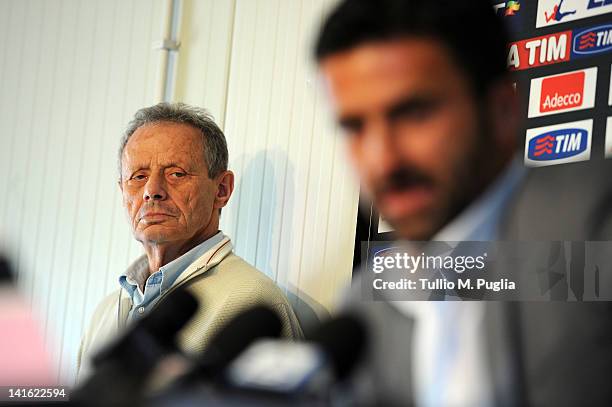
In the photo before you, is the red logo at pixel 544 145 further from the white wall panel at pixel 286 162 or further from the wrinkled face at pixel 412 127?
the wrinkled face at pixel 412 127

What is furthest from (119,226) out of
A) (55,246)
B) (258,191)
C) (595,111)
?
(595,111)

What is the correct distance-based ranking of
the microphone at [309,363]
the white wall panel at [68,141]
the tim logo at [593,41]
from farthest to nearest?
the white wall panel at [68,141]
the tim logo at [593,41]
the microphone at [309,363]

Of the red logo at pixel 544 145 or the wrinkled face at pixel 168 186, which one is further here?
the wrinkled face at pixel 168 186

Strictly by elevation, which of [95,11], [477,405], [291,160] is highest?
[95,11]

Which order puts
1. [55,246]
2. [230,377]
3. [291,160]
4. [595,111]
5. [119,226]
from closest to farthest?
[230,377] < [595,111] < [291,160] < [119,226] < [55,246]

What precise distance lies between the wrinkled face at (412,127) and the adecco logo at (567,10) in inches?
35.9

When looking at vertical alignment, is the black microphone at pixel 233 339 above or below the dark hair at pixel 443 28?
below

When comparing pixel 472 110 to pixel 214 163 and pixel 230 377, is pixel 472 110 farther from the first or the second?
pixel 214 163

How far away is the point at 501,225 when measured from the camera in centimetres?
92

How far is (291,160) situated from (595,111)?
859 millimetres

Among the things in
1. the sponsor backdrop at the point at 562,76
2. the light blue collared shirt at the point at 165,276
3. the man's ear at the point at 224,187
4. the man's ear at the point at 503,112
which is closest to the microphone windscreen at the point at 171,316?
the man's ear at the point at 503,112

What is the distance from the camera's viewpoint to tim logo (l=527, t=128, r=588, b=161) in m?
1.71

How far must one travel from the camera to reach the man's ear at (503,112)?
91 cm

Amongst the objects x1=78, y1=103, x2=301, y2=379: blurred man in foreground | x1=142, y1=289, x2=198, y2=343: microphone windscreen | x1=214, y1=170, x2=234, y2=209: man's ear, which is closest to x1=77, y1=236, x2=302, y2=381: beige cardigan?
x1=78, y1=103, x2=301, y2=379: blurred man in foreground
